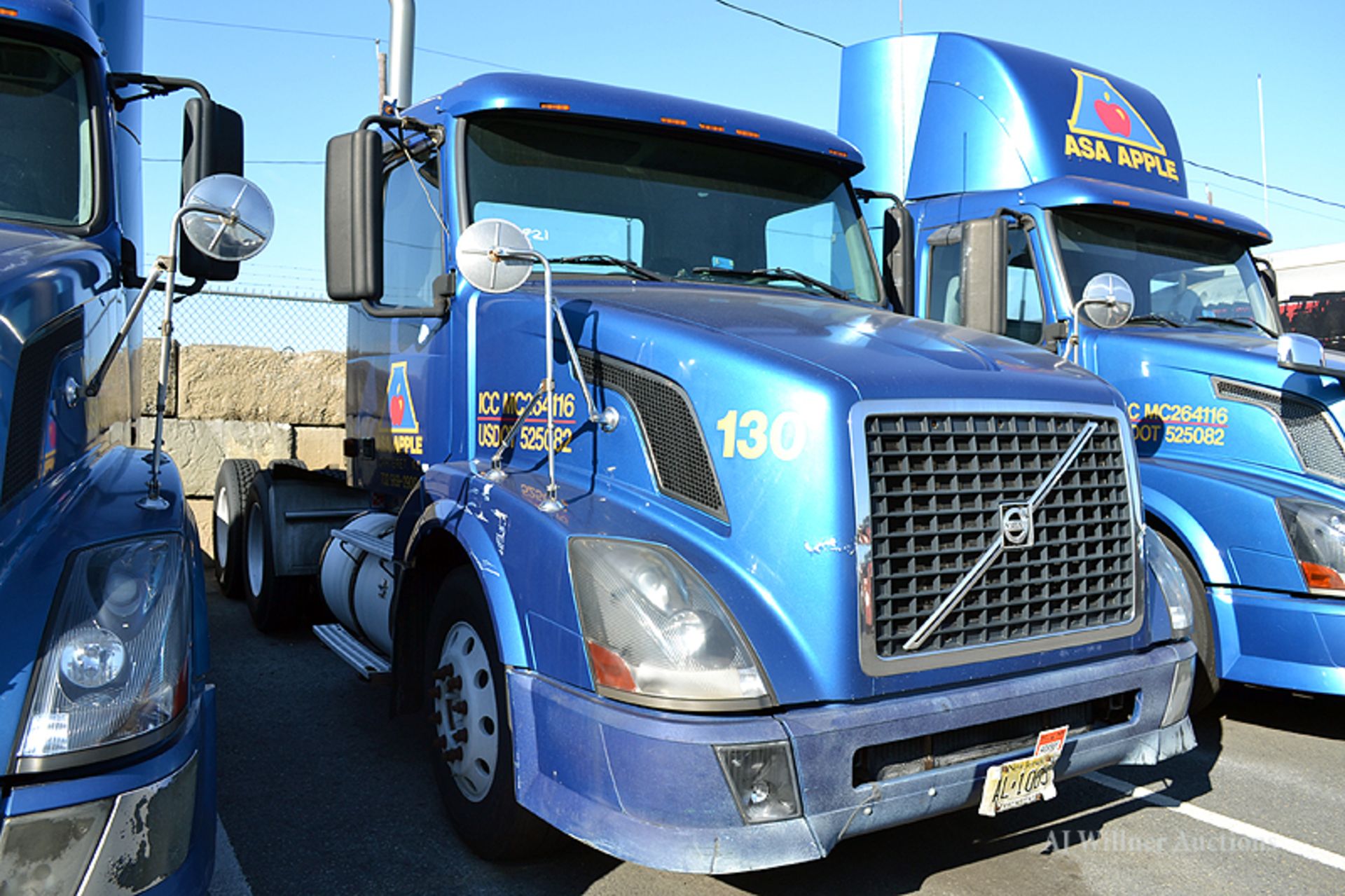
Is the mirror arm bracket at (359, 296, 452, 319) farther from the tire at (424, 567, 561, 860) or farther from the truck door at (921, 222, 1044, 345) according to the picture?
the truck door at (921, 222, 1044, 345)

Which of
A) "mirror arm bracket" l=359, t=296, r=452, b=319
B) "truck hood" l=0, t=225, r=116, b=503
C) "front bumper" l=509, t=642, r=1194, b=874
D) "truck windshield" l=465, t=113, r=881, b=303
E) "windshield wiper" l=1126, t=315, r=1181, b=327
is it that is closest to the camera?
"truck hood" l=0, t=225, r=116, b=503

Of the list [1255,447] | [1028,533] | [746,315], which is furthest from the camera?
[1255,447]

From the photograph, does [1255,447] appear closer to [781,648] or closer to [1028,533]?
[1028,533]

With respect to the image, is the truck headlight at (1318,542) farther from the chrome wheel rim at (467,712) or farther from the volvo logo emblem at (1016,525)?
the chrome wheel rim at (467,712)

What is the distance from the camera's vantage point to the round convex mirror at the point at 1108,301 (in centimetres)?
539

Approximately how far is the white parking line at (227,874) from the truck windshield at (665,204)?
239cm

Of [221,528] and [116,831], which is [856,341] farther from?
[221,528]

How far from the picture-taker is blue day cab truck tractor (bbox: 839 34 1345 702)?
4.96m

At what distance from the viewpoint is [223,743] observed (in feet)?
15.8

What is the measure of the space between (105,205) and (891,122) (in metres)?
5.13

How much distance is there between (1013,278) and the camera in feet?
20.1

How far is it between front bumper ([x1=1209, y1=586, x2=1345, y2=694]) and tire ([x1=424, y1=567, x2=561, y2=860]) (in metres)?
3.42

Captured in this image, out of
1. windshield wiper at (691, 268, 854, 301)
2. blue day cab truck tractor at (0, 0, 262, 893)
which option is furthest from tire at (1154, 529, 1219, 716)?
blue day cab truck tractor at (0, 0, 262, 893)

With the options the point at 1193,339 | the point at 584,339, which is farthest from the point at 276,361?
the point at 1193,339
